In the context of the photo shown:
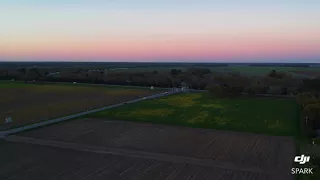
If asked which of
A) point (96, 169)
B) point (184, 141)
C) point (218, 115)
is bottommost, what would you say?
point (218, 115)

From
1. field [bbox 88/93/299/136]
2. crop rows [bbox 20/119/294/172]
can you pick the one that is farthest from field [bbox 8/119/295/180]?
field [bbox 88/93/299/136]

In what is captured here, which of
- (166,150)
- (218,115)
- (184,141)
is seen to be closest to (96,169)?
(166,150)

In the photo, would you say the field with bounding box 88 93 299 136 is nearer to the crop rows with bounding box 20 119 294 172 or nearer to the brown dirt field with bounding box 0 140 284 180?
the crop rows with bounding box 20 119 294 172

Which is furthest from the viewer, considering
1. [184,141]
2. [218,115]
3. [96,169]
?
[218,115]

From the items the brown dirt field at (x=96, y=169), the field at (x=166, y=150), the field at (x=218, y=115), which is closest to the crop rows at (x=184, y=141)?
the field at (x=166, y=150)

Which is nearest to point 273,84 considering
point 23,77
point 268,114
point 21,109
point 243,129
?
point 268,114

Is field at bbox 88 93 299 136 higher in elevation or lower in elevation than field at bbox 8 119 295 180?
lower

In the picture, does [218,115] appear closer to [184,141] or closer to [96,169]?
[184,141]

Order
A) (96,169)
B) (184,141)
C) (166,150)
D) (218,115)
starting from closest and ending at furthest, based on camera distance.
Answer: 1. (96,169)
2. (166,150)
3. (184,141)
4. (218,115)
